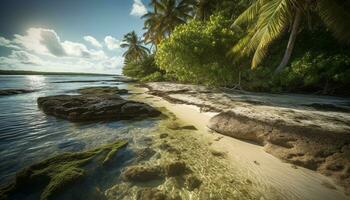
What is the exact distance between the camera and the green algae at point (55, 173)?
9.92ft

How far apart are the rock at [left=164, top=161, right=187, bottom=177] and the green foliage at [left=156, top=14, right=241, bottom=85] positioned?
9.50 m

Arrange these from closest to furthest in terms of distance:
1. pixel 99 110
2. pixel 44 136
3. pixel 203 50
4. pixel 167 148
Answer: pixel 167 148 → pixel 44 136 → pixel 99 110 → pixel 203 50

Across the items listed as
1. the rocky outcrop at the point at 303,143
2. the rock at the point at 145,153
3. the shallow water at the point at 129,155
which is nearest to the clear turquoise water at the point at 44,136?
the shallow water at the point at 129,155

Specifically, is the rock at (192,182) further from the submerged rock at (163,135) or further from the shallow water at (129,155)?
the submerged rock at (163,135)

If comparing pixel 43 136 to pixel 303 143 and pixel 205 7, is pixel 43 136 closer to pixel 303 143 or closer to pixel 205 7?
pixel 303 143

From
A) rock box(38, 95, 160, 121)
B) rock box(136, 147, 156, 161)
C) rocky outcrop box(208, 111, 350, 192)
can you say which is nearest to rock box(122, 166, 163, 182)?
rock box(136, 147, 156, 161)

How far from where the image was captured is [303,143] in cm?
382

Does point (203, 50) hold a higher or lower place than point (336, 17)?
lower

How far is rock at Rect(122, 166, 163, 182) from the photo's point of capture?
10.9 ft

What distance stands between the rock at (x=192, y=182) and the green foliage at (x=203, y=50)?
32.3 feet

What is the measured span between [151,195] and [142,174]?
23.1 inches

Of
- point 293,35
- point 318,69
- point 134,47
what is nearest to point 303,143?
point 318,69

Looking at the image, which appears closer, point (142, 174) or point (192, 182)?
point (192, 182)

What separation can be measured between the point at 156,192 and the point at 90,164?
1.94m
